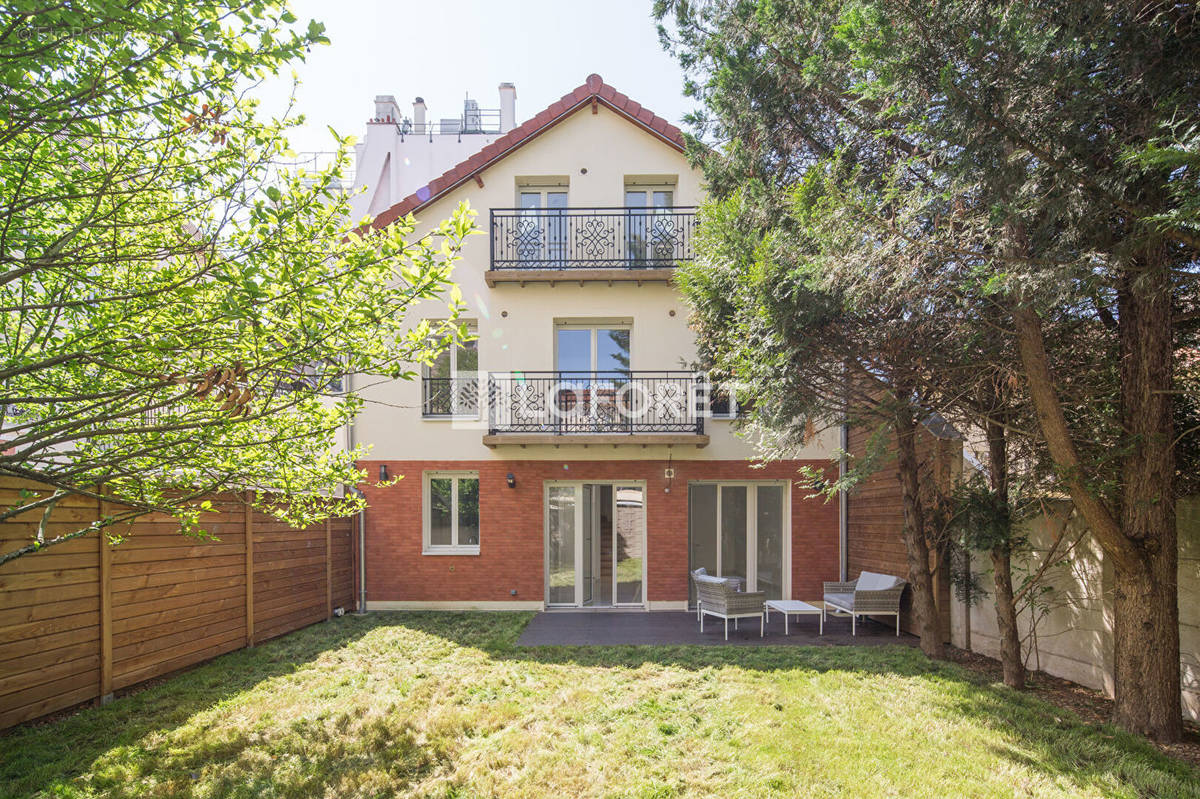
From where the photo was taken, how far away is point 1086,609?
6121mm

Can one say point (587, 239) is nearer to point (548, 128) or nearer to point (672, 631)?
point (548, 128)

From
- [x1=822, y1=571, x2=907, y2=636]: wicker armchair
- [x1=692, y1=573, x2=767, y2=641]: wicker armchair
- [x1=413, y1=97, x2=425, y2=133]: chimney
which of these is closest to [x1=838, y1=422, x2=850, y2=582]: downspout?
[x1=822, y1=571, x2=907, y2=636]: wicker armchair

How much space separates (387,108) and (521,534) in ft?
38.0

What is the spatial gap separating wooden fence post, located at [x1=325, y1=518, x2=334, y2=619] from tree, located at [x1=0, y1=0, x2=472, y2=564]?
596cm

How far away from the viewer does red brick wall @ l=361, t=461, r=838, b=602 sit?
10.4m

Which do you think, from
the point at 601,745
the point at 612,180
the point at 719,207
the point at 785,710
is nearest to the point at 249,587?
the point at 601,745

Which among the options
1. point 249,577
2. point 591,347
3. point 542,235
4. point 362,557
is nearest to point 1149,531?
point 591,347

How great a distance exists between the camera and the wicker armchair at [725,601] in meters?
8.53

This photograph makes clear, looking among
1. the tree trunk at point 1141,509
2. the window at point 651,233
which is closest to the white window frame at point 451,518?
the window at point 651,233

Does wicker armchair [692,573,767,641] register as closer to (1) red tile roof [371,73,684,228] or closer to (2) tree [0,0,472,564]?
(2) tree [0,0,472,564]

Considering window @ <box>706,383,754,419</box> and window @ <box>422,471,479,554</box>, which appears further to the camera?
window @ <box>422,471,479,554</box>

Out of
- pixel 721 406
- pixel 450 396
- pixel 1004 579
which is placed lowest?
pixel 1004 579

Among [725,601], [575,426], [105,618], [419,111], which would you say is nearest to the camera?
[105,618]

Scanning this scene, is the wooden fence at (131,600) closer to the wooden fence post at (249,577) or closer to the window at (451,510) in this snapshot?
the wooden fence post at (249,577)
